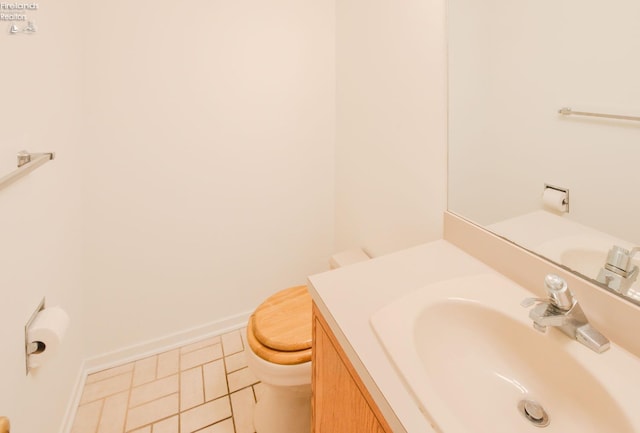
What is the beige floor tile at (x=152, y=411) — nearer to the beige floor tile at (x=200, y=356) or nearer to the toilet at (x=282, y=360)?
the beige floor tile at (x=200, y=356)

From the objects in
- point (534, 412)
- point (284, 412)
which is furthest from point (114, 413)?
point (534, 412)

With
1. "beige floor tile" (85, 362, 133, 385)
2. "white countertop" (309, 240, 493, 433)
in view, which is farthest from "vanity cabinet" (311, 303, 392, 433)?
"beige floor tile" (85, 362, 133, 385)

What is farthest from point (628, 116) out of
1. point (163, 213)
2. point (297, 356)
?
point (163, 213)

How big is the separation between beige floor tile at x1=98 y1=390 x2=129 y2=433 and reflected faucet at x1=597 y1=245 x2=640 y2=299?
71.9 inches

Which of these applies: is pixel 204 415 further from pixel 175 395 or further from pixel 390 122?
pixel 390 122

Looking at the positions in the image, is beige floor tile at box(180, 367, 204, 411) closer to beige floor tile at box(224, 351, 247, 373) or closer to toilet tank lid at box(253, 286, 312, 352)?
beige floor tile at box(224, 351, 247, 373)

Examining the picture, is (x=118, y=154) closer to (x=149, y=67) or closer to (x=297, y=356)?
(x=149, y=67)

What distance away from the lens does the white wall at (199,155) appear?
59.6 inches

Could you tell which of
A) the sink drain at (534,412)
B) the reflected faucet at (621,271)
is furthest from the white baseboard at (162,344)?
the reflected faucet at (621,271)

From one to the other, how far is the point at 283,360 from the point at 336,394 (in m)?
0.40

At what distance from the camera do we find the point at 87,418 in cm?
145

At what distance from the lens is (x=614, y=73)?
665 mm

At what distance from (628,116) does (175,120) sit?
169cm

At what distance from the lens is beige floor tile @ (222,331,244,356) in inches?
73.2
